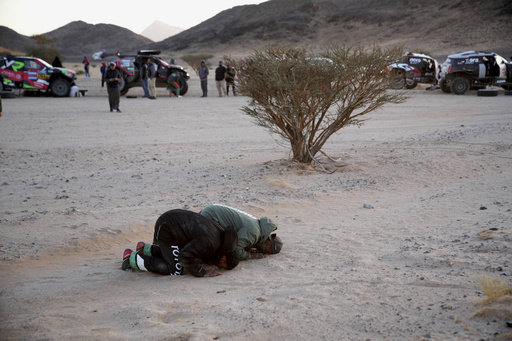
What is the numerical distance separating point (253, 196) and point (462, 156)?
15.5 ft

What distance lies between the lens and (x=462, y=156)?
1007 cm

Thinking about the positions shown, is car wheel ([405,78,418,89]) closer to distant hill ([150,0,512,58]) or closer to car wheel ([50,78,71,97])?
car wheel ([50,78,71,97])

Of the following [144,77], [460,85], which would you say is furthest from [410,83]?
[144,77]

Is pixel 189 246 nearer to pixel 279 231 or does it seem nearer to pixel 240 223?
pixel 240 223

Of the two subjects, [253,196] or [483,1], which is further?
[483,1]

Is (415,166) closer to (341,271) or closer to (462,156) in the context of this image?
(462,156)

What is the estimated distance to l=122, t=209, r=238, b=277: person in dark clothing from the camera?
470 cm

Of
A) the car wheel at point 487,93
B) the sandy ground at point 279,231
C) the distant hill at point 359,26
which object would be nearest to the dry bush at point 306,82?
the sandy ground at point 279,231

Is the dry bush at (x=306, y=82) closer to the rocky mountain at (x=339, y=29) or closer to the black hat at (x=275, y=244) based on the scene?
the black hat at (x=275, y=244)

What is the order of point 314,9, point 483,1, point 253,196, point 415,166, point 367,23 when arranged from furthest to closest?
point 314,9 → point 367,23 → point 483,1 → point 415,166 → point 253,196

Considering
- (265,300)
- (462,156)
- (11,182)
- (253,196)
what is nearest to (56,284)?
(265,300)

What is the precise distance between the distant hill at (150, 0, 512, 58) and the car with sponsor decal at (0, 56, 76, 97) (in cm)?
3250

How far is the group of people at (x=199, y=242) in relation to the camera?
4715 millimetres

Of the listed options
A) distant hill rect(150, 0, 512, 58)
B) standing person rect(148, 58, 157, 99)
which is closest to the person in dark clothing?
standing person rect(148, 58, 157, 99)
